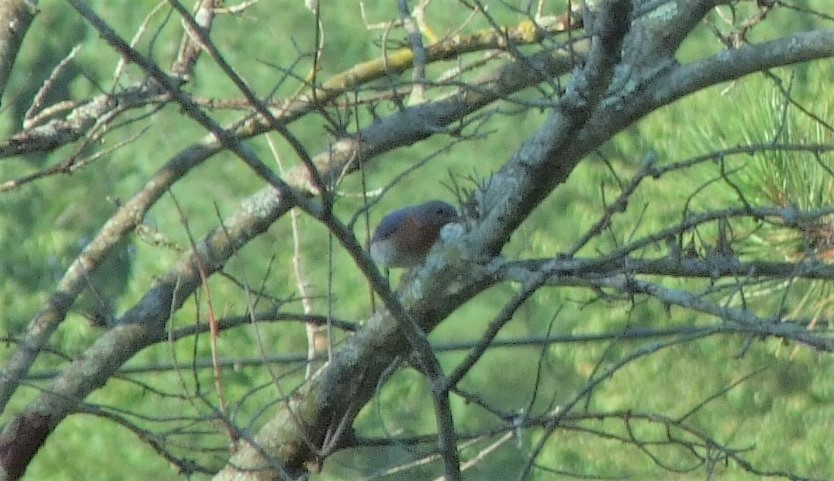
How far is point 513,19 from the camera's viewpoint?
6188 mm

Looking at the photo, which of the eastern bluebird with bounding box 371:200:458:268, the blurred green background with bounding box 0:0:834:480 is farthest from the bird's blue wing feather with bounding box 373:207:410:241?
the blurred green background with bounding box 0:0:834:480

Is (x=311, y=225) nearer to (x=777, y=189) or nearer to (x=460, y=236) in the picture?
(x=777, y=189)

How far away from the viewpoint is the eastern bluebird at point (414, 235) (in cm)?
262

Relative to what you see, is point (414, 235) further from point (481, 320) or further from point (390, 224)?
point (481, 320)

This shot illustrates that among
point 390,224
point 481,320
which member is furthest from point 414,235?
point 481,320

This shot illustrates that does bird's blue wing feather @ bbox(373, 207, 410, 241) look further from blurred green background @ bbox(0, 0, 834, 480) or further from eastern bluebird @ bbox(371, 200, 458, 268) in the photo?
blurred green background @ bbox(0, 0, 834, 480)

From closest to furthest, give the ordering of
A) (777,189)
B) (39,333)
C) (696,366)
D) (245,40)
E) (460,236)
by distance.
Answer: (460,236) < (39,333) < (777,189) < (696,366) < (245,40)

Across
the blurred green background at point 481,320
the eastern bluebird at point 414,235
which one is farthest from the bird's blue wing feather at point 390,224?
the blurred green background at point 481,320

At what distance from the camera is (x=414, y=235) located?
262 cm

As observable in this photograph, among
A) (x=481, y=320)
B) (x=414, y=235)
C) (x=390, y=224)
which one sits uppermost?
(x=481, y=320)

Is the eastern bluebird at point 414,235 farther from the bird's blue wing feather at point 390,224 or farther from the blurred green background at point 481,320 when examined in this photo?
the blurred green background at point 481,320

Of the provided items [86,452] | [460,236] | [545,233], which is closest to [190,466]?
[460,236]

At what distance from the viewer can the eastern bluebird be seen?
2.62m

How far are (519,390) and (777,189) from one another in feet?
9.95
